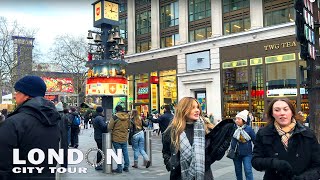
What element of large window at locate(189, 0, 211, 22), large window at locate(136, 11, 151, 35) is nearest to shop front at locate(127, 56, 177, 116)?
large window at locate(136, 11, 151, 35)

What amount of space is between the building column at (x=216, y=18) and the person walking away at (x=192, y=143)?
28.2 meters

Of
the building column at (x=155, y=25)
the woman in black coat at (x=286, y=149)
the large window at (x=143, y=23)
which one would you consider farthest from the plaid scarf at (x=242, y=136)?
the large window at (x=143, y=23)

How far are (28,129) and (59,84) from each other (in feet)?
181

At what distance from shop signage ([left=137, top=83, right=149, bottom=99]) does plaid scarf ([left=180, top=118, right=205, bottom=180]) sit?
3430 centimetres

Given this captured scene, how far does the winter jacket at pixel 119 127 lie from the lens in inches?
374

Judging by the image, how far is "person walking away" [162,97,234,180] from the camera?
3.63 m

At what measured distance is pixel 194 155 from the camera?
3.62 metres

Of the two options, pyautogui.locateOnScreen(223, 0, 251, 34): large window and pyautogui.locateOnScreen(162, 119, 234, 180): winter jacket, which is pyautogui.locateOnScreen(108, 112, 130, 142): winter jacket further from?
pyautogui.locateOnScreen(223, 0, 251, 34): large window

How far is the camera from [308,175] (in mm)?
3137

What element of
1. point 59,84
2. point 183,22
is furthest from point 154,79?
point 59,84

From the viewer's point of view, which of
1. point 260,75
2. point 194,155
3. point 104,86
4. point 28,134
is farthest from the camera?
point 260,75

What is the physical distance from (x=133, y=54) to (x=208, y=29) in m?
10.1

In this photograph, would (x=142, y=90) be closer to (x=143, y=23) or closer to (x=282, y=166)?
(x=143, y=23)

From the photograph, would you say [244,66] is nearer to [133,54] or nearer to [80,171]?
[133,54]
